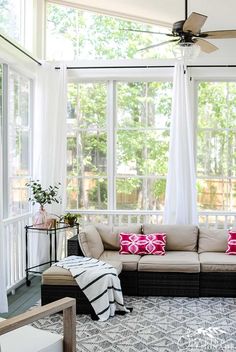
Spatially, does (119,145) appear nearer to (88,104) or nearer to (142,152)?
(142,152)

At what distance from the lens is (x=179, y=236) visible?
515cm

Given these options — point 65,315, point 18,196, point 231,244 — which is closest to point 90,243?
point 18,196

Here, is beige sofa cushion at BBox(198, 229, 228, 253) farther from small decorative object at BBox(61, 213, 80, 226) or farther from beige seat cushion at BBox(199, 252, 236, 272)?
small decorative object at BBox(61, 213, 80, 226)

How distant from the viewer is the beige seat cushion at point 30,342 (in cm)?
247

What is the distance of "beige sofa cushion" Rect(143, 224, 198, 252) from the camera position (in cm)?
512

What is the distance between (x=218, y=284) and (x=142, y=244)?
94 cm

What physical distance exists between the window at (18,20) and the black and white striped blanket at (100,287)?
256cm

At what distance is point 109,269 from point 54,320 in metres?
0.67

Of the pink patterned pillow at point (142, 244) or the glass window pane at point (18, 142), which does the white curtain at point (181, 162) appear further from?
the glass window pane at point (18, 142)

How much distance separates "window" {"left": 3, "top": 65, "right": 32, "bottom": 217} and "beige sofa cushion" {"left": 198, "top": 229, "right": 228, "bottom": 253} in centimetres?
213

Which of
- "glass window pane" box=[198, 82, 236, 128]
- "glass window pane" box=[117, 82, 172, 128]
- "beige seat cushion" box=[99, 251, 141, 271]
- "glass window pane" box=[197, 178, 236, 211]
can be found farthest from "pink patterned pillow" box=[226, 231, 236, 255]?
"glass window pane" box=[117, 82, 172, 128]

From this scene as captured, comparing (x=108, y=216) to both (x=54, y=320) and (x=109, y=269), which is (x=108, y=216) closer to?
(x=109, y=269)

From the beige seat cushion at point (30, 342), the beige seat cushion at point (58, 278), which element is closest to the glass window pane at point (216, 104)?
the beige seat cushion at point (58, 278)

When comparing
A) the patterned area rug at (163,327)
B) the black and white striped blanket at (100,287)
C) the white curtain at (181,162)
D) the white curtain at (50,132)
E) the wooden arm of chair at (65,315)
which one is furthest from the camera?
the white curtain at (50,132)
